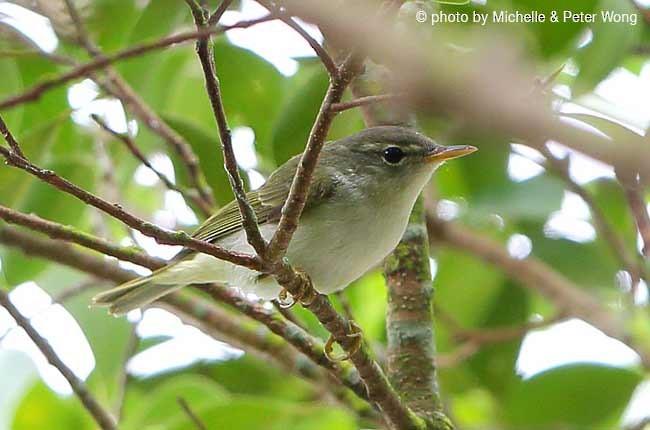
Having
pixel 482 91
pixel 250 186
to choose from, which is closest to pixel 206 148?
pixel 250 186

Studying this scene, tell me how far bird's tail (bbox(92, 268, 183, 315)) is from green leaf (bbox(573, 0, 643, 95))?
1502mm

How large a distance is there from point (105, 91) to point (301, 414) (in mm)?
1312

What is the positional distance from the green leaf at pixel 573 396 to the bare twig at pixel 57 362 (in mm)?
1466

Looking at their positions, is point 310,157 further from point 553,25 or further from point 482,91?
point 553,25

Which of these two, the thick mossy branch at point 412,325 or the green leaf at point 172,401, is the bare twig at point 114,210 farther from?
the green leaf at point 172,401

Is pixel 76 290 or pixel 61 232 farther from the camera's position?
pixel 76 290

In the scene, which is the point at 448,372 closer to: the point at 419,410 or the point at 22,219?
the point at 419,410

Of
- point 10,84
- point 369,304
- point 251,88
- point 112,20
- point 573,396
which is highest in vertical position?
point 112,20

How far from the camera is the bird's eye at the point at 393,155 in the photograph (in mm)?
3049

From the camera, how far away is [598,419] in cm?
320

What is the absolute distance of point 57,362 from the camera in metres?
2.53

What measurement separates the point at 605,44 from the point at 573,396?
47.6 inches

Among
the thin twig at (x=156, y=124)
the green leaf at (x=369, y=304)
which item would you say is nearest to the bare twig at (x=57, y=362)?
the thin twig at (x=156, y=124)

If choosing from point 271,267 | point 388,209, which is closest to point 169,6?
point 388,209
